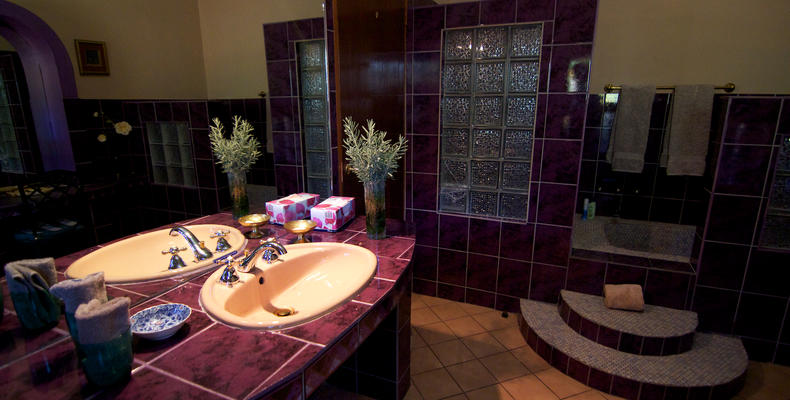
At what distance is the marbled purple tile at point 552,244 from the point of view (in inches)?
99.3

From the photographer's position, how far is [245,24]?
139cm

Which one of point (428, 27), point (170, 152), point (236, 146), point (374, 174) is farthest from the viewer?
point (428, 27)

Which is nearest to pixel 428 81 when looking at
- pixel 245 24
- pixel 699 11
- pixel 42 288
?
pixel 245 24

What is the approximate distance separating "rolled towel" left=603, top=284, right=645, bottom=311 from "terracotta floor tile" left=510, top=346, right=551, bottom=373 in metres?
0.55

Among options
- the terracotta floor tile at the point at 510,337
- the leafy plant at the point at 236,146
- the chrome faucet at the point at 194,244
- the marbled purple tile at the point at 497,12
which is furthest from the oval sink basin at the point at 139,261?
the marbled purple tile at the point at 497,12

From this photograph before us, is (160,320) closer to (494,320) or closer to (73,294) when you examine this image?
(73,294)

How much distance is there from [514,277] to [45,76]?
2614 millimetres

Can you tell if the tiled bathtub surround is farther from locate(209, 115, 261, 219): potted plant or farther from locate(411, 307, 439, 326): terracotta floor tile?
locate(209, 115, 261, 219): potted plant

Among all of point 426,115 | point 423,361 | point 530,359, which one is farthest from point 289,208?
point 530,359

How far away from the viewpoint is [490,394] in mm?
1984

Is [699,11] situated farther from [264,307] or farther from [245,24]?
[264,307]

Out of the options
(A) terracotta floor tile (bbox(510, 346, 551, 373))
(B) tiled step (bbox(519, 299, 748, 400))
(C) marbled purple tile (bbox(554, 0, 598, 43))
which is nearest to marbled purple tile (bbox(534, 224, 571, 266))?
(B) tiled step (bbox(519, 299, 748, 400))

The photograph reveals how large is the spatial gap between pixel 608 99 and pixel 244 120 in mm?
2850

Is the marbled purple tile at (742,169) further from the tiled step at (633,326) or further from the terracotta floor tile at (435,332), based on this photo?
the terracotta floor tile at (435,332)
